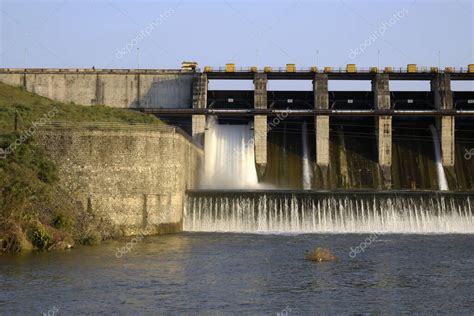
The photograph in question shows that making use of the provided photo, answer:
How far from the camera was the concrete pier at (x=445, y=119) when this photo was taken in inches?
2571

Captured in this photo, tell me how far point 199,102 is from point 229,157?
5174mm

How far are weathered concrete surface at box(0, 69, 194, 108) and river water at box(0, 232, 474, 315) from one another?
2697 centimetres

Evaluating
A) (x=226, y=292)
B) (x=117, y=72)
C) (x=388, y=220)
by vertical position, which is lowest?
(x=226, y=292)

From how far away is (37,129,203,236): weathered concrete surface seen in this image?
44.6 metres

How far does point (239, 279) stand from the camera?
31.1m

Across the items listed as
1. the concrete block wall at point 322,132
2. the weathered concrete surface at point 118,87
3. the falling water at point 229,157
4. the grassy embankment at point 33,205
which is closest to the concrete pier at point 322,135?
the concrete block wall at point 322,132

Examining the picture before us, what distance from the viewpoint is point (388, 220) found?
1967 inches

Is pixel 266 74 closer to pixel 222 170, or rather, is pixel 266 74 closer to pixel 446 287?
pixel 222 170

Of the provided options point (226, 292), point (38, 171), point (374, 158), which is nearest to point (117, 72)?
point (374, 158)

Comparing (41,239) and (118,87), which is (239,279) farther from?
(118,87)

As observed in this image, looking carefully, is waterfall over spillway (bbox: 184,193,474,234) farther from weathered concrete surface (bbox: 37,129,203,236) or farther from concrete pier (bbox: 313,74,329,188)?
concrete pier (bbox: 313,74,329,188)

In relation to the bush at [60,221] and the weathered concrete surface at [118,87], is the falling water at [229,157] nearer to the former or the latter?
the weathered concrete surface at [118,87]

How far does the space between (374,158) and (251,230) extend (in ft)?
65.9

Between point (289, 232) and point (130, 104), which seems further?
point (130, 104)
